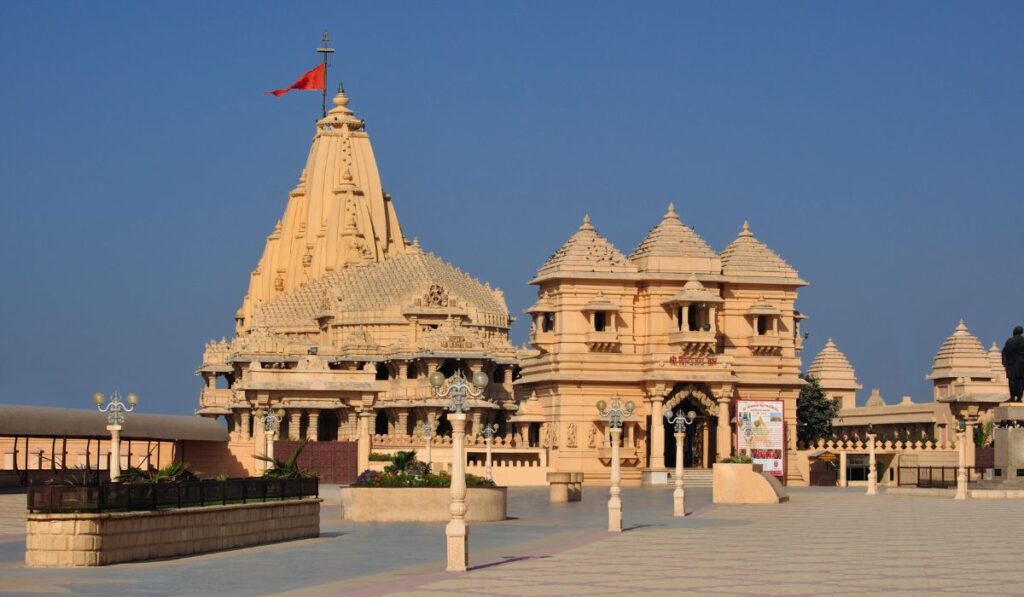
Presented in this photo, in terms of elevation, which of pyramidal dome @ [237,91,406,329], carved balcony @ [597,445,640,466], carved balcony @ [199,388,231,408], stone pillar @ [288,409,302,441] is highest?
pyramidal dome @ [237,91,406,329]

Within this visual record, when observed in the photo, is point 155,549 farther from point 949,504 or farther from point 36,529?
point 949,504

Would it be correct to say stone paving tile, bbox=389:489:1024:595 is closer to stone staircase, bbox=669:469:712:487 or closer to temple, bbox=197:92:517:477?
stone staircase, bbox=669:469:712:487

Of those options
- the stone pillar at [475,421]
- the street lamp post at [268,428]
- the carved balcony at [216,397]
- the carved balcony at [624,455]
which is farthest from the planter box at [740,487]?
the carved balcony at [216,397]

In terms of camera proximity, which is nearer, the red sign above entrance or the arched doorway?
the red sign above entrance

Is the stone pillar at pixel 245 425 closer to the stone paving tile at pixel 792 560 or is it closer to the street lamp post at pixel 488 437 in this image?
the street lamp post at pixel 488 437

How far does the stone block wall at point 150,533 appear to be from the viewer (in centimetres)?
2620

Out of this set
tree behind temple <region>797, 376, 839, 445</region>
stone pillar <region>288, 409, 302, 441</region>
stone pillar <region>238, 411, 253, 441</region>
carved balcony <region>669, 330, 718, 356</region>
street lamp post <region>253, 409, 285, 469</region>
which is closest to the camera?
street lamp post <region>253, 409, 285, 469</region>

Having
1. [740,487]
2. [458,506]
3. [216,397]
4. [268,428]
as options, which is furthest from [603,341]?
[458,506]

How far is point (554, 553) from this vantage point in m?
28.8

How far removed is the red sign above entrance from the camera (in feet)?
236

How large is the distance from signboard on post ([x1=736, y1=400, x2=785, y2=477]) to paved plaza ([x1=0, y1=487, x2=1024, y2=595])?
29341 mm

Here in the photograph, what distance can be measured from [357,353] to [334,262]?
14821 millimetres

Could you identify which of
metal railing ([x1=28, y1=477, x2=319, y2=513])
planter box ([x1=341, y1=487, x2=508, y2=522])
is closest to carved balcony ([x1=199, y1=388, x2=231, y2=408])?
planter box ([x1=341, y1=487, x2=508, y2=522])

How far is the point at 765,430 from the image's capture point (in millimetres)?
71188
